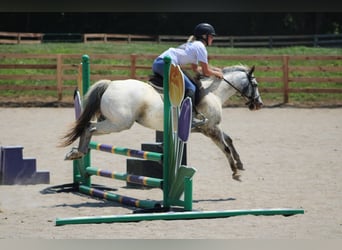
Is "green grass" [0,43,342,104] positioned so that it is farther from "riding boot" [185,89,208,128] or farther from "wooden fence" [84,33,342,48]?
"riding boot" [185,89,208,128]

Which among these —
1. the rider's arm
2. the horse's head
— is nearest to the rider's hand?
the rider's arm

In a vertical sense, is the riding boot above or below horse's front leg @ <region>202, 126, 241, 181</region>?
above

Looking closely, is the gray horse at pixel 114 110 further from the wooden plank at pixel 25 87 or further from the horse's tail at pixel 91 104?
the wooden plank at pixel 25 87

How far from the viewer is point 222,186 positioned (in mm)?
9734

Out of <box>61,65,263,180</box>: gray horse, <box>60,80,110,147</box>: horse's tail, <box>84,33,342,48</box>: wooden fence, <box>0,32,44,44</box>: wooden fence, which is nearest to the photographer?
<box>61,65,263,180</box>: gray horse

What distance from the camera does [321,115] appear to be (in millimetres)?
18047

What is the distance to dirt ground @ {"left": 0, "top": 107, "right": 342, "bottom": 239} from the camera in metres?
6.86

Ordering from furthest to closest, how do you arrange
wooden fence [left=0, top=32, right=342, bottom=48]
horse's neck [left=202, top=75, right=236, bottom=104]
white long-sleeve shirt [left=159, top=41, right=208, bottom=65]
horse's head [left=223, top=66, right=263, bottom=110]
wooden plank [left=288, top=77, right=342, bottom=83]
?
1. wooden fence [left=0, top=32, right=342, bottom=48]
2. wooden plank [left=288, top=77, right=342, bottom=83]
3. horse's head [left=223, top=66, right=263, bottom=110]
4. horse's neck [left=202, top=75, right=236, bottom=104]
5. white long-sleeve shirt [left=159, top=41, right=208, bottom=65]

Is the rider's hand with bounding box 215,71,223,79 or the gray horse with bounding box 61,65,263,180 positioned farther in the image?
the rider's hand with bounding box 215,71,223,79

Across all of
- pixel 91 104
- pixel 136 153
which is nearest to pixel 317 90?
pixel 91 104

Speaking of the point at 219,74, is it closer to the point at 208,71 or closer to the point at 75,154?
the point at 208,71

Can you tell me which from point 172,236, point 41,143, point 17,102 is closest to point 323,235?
point 172,236

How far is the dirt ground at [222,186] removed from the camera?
686 cm

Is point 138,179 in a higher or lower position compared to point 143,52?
lower
